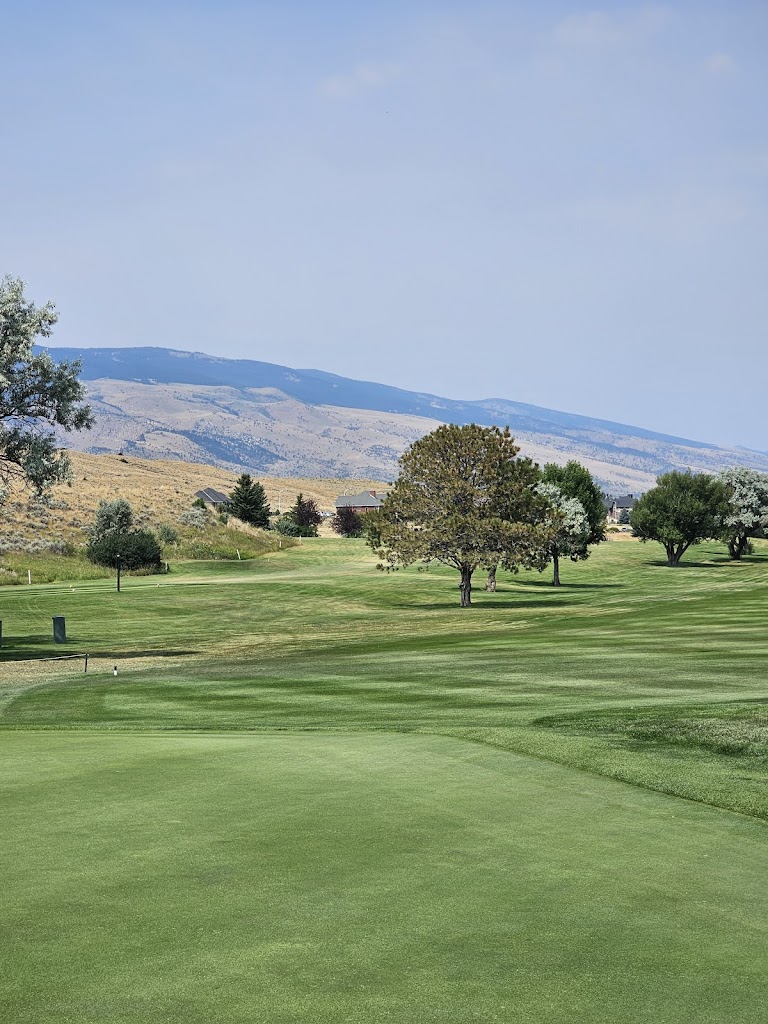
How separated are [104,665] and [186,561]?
2702 inches

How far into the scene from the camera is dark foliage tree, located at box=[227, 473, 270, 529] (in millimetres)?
136375

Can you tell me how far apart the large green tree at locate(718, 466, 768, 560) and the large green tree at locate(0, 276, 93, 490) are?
3579 inches

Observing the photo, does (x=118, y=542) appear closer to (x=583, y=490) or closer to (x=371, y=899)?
(x=583, y=490)

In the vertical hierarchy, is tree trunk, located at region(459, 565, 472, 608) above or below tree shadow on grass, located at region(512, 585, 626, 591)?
above

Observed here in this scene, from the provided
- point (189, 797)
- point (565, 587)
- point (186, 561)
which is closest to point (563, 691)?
point (189, 797)

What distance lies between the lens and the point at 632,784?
43.7 ft

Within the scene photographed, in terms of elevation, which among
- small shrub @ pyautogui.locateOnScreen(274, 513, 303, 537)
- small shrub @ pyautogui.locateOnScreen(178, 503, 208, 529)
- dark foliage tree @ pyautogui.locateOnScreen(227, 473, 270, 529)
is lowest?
small shrub @ pyautogui.locateOnScreen(274, 513, 303, 537)

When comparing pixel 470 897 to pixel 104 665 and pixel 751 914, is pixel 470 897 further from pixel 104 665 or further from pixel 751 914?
pixel 104 665

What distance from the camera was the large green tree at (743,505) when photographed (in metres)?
119

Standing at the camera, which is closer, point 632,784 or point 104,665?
point 632,784

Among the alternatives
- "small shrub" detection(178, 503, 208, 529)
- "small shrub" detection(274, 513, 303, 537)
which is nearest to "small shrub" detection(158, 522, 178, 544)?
"small shrub" detection(178, 503, 208, 529)

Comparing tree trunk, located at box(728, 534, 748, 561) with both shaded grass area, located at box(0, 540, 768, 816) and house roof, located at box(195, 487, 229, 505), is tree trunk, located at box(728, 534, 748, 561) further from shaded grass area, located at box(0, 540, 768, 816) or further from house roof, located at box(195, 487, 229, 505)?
house roof, located at box(195, 487, 229, 505)

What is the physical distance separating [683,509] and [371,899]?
349ft

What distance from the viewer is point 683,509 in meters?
110
